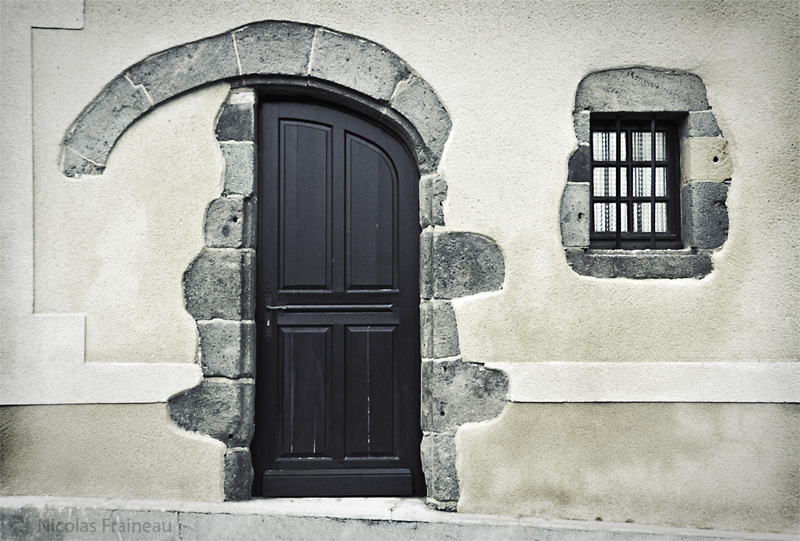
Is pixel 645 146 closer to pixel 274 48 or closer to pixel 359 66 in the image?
pixel 359 66

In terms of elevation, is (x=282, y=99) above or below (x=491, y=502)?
above

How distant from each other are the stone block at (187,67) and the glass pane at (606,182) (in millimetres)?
2096

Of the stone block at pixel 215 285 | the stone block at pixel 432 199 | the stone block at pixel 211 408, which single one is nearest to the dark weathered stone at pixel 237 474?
the stone block at pixel 211 408

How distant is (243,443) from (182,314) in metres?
0.78

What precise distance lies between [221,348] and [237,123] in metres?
1.24

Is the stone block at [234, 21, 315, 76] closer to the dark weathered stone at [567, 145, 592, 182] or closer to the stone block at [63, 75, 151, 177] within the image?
the stone block at [63, 75, 151, 177]

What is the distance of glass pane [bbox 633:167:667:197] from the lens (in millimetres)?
3475

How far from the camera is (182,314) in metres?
3.30

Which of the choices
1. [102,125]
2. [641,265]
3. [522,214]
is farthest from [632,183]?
[102,125]

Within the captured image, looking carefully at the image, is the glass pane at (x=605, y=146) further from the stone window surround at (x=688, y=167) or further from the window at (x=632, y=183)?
the stone window surround at (x=688, y=167)

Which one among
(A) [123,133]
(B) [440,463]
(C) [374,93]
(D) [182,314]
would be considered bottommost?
(B) [440,463]

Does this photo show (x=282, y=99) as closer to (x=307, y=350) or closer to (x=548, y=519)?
(x=307, y=350)

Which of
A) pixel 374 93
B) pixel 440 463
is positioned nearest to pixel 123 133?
pixel 374 93

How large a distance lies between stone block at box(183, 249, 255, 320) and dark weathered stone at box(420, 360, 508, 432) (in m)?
1.15
